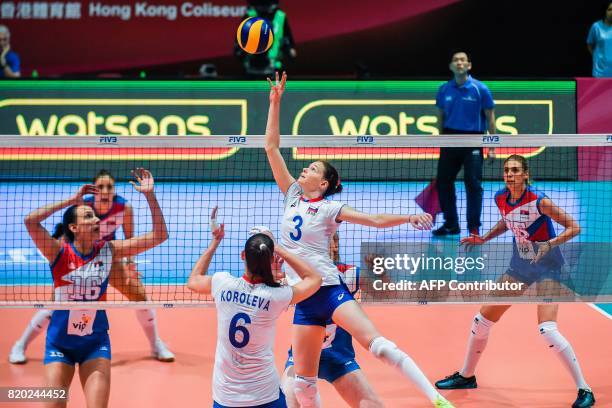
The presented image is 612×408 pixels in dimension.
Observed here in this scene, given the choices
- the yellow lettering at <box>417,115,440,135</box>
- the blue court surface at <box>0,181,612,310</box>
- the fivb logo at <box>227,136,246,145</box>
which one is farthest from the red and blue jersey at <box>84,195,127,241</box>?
the yellow lettering at <box>417,115,440,135</box>

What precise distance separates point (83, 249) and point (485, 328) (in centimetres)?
366

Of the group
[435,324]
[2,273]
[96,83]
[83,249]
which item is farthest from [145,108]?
[83,249]

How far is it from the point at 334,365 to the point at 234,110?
961cm

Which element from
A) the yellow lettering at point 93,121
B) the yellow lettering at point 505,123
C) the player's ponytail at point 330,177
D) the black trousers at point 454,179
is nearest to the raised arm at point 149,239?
the player's ponytail at point 330,177

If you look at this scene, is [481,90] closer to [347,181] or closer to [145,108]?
[347,181]

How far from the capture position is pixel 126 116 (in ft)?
52.5

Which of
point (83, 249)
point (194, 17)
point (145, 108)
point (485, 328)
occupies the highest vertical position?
point (194, 17)

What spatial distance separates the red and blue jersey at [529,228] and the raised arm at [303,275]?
244cm

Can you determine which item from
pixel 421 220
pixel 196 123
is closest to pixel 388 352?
pixel 421 220

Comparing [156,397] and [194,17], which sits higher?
[194,17]

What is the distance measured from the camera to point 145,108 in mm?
15961

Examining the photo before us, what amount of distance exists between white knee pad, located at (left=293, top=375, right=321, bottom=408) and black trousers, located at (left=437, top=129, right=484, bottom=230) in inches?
254

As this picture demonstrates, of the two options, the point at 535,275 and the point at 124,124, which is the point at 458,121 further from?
the point at 124,124

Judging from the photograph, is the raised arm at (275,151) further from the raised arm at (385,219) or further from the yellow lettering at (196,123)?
the yellow lettering at (196,123)
